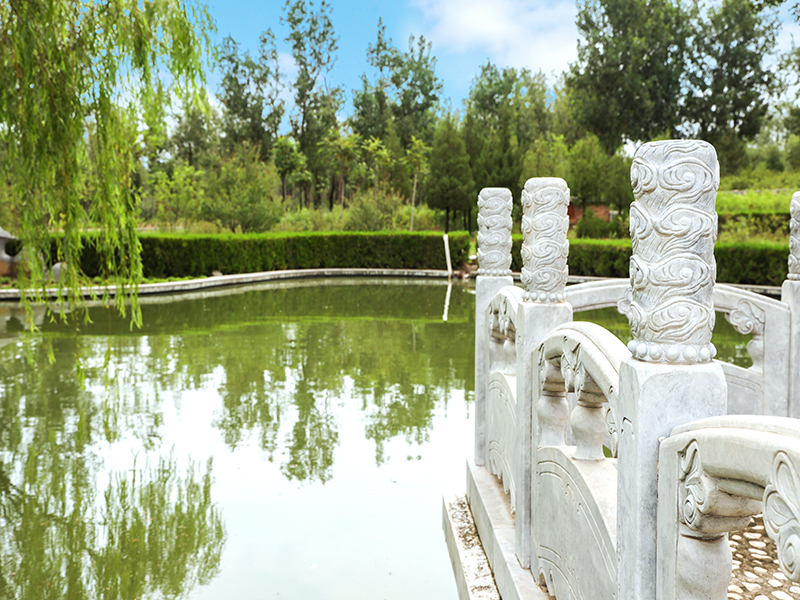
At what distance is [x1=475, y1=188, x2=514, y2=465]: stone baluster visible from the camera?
12.3ft

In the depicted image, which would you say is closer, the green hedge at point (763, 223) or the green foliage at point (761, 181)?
the green hedge at point (763, 223)

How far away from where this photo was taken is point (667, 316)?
1489 millimetres

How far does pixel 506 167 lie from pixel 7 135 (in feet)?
82.8

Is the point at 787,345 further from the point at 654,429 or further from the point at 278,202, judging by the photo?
the point at 278,202

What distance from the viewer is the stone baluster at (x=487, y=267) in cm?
375

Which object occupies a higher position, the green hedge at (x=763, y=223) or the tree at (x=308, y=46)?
the tree at (x=308, y=46)

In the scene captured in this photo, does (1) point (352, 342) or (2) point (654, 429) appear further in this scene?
(1) point (352, 342)

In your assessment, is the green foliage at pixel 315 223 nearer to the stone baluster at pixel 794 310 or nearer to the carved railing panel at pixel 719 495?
the stone baluster at pixel 794 310

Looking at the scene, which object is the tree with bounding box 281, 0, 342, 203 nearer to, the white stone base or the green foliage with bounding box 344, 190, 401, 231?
the green foliage with bounding box 344, 190, 401, 231

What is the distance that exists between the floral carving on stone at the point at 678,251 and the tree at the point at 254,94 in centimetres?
4218

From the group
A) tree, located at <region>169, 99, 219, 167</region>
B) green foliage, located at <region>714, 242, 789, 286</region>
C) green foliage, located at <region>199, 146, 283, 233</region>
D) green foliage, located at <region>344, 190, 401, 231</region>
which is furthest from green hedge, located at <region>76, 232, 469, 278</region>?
tree, located at <region>169, 99, 219, 167</region>

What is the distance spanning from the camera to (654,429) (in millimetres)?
1500

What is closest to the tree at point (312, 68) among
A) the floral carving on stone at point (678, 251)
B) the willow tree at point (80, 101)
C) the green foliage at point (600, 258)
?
the green foliage at point (600, 258)

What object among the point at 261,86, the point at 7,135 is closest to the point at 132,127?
the point at 7,135
